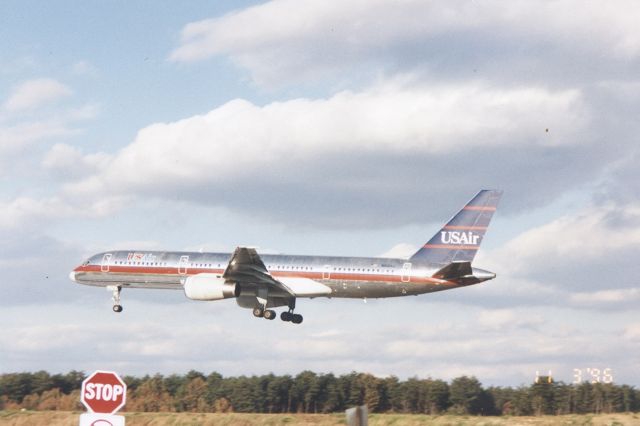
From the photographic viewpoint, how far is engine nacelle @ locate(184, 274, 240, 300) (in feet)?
194

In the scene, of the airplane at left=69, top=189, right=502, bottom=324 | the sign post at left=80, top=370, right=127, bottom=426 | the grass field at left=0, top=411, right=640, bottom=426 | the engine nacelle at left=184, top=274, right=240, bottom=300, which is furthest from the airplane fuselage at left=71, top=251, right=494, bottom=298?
the sign post at left=80, top=370, right=127, bottom=426

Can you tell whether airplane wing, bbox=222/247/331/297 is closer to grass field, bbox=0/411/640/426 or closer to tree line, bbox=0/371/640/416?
tree line, bbox=0/371/640/416

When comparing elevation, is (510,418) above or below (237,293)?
below

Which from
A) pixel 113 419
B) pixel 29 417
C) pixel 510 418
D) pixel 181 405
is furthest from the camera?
pixel 181 405

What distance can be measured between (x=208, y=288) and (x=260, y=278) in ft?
12.2

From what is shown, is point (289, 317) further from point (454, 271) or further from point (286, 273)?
point (454, 271)

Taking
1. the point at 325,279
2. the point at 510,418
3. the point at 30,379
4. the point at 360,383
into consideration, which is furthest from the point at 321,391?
the point at 510,418

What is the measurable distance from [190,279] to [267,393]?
8924 millimetres

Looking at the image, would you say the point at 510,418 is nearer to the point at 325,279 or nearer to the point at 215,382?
the point at 325,279

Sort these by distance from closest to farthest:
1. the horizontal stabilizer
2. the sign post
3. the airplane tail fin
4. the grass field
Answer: the sign post
the grass field
the horizontal stabilizer
the airplane tail fin

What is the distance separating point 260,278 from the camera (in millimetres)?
61094

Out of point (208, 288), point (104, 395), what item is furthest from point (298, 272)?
point (104, 395)

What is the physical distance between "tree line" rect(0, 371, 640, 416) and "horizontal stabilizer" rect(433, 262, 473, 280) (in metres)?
6.36

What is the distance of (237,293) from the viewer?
60094 millimetres
